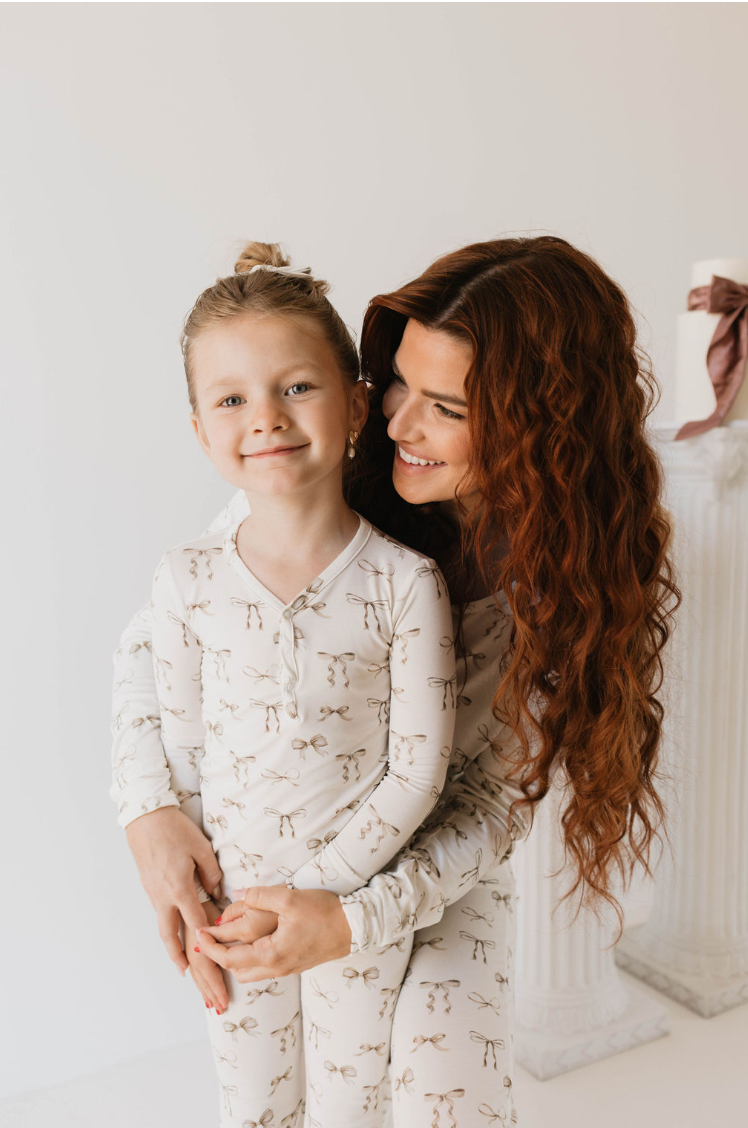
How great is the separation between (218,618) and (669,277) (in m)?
1.74

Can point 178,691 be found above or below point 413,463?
below

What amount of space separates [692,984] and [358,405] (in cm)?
172

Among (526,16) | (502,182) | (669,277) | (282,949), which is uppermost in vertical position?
(526,16)

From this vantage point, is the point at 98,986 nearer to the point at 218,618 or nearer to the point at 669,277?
the point at 218,618

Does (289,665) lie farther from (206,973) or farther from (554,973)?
(554,973)

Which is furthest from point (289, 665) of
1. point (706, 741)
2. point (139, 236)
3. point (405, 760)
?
point (706, 741)

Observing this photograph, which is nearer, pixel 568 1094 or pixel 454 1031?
pixel 454 1031

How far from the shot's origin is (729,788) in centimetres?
207

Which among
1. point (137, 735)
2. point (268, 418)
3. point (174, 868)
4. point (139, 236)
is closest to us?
point (268, 418)

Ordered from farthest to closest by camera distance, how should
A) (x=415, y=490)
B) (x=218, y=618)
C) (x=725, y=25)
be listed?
(x=725, y=25) → (x=415, y=490) → (x=218, y=618)

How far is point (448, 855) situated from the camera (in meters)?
1.15

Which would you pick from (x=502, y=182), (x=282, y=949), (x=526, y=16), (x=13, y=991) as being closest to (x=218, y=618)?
(x=282, y=949)

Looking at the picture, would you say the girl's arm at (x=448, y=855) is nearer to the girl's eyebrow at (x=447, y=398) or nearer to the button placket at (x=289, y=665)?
the button placket at (x=289, y=665)

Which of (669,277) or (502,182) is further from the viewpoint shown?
(669,277)
